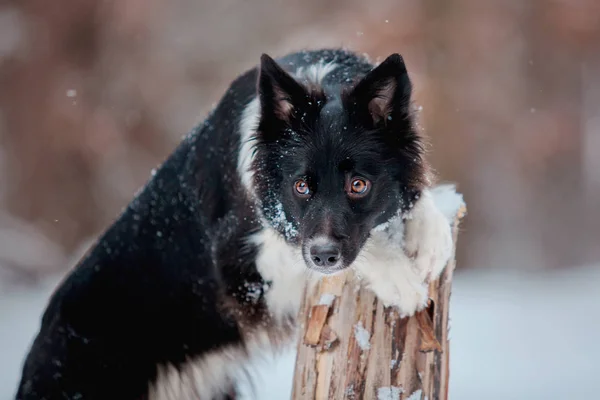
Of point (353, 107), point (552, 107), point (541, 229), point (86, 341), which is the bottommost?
point (86, 341)

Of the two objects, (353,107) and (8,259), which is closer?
(353,107)

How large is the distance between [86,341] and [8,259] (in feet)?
24.4

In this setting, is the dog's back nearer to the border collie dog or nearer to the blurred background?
the border collie dog

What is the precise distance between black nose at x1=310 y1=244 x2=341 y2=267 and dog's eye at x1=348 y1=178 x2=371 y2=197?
33 centimetres

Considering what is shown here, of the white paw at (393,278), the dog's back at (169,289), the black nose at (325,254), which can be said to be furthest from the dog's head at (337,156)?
the dog's back at (169,289)

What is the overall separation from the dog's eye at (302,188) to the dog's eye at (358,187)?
9.1 inches

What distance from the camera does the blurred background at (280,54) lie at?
11.1 meters

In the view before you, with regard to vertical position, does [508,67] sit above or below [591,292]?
above

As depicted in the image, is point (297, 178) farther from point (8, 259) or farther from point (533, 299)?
point (8, 259)

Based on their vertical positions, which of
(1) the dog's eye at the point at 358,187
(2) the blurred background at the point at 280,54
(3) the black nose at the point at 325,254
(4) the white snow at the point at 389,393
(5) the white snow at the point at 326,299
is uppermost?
(2) the blurred background at the point at 280,54

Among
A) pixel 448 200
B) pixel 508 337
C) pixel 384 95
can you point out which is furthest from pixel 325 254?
pixel 508 337

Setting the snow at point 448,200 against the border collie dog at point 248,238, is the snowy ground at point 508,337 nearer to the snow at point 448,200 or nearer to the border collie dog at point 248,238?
the border collie dog at point 248,238

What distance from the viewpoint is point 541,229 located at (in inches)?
472

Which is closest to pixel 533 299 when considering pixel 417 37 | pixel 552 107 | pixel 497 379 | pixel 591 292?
pixel 591 292
